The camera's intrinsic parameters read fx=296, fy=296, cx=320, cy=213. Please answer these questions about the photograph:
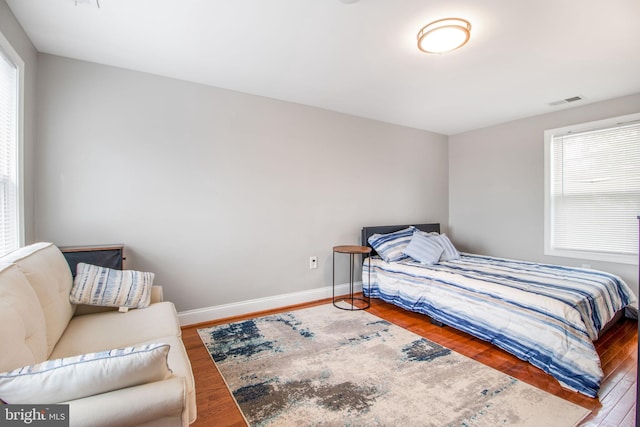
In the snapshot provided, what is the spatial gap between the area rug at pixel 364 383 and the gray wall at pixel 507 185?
2.45 meters

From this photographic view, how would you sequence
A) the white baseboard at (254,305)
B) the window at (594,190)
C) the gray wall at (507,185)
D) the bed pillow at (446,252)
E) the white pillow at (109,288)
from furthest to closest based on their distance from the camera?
the bed pillow at (446,252) < the gray wall at (507,185) < the window at (594,190) < the white baseboard at (254,305) < the white pillow at (109,288)

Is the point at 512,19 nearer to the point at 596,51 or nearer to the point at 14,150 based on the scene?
the point at 596,51

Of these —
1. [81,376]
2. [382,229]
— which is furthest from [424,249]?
[81,376]

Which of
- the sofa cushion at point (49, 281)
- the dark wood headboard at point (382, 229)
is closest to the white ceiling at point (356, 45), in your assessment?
the sofa cushion at point (49, 281)

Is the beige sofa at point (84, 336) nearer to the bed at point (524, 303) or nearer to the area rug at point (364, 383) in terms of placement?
the area rug at point (364, 383)

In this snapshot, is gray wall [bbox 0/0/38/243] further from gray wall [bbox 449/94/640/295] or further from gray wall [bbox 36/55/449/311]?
gray wall [bbox 449/94/640/295]

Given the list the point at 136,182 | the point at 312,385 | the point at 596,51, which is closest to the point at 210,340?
the point at 312,385

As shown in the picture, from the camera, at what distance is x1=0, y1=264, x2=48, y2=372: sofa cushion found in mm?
982

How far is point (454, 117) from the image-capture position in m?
4.02

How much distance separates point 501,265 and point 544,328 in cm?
132

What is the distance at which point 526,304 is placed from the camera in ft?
7.44

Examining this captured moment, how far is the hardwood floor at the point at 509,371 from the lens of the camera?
167 cm

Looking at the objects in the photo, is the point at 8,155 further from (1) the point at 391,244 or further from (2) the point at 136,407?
(1) the point at 391,244

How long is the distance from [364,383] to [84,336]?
1683mm
